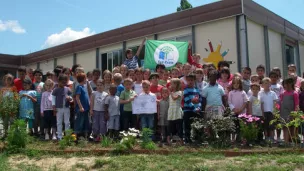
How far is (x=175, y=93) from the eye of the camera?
7035 millimetres

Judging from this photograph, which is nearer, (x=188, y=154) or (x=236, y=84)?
(x=188, y=154)

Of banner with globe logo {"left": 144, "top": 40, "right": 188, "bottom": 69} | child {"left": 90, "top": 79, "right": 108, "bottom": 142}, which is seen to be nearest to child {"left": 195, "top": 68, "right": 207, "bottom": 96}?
child {"left": 90, "top": 79, "right": 108, "bottom": 142}

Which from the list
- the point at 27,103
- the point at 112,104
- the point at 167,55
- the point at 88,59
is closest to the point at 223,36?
the point at 167,55

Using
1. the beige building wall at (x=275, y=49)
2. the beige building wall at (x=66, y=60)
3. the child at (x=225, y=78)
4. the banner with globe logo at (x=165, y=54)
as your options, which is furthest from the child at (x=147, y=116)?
the beige building wall at (x=66, y=60)

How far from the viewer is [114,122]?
7.36 m

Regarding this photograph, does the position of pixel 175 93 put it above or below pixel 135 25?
below

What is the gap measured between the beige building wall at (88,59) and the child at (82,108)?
1271 centimetres

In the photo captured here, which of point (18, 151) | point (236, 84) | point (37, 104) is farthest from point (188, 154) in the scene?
point (37, 104)

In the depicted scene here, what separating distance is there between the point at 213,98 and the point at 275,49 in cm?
1016

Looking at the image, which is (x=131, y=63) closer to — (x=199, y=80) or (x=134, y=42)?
(x=199, y=80)

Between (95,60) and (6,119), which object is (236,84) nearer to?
Answer: (6,119)

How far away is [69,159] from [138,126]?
202cm

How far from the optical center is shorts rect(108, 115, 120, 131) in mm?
7324

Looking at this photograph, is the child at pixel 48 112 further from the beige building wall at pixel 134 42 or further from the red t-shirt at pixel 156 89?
the beige building wall at pixel 134 42
